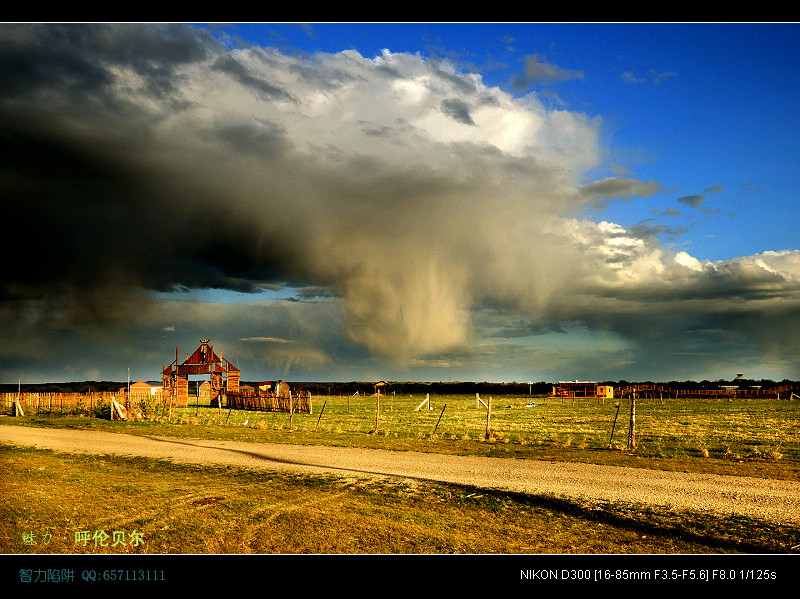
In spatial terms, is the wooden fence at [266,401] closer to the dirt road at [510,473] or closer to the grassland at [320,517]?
the dirt road at [510,473]

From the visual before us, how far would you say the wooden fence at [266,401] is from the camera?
A: 5153 cm

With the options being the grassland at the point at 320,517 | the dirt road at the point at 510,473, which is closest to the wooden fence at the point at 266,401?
the dirt road at the point at 510,473

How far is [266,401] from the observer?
178 feet

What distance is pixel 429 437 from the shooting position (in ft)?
85.0

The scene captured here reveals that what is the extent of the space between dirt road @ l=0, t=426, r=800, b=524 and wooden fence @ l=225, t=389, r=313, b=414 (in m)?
27.1

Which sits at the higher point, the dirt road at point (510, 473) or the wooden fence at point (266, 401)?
the dirt road at point (510, 473)

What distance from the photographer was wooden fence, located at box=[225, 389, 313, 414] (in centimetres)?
5153

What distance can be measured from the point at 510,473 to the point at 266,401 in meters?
42.4

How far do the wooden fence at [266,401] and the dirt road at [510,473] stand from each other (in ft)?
89.1

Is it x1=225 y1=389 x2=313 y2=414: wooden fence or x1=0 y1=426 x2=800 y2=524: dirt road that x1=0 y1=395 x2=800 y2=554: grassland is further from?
x1=225 y1=389 x2=313 y2=414: wooden fence

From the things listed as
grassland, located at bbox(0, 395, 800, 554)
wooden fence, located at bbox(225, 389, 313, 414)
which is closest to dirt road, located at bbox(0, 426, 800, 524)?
grassland, located at bbox(0, 395, 800, 554)

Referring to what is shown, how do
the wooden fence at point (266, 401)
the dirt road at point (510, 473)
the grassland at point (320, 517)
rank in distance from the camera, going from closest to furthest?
the grassland at point (320, 517), the dirt road at point (510, 473), the wooden fence at point (266, 401)

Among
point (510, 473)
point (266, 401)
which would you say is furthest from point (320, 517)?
point (266, 401)

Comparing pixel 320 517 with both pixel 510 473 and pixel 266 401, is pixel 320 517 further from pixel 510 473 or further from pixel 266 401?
pixel 266 401
